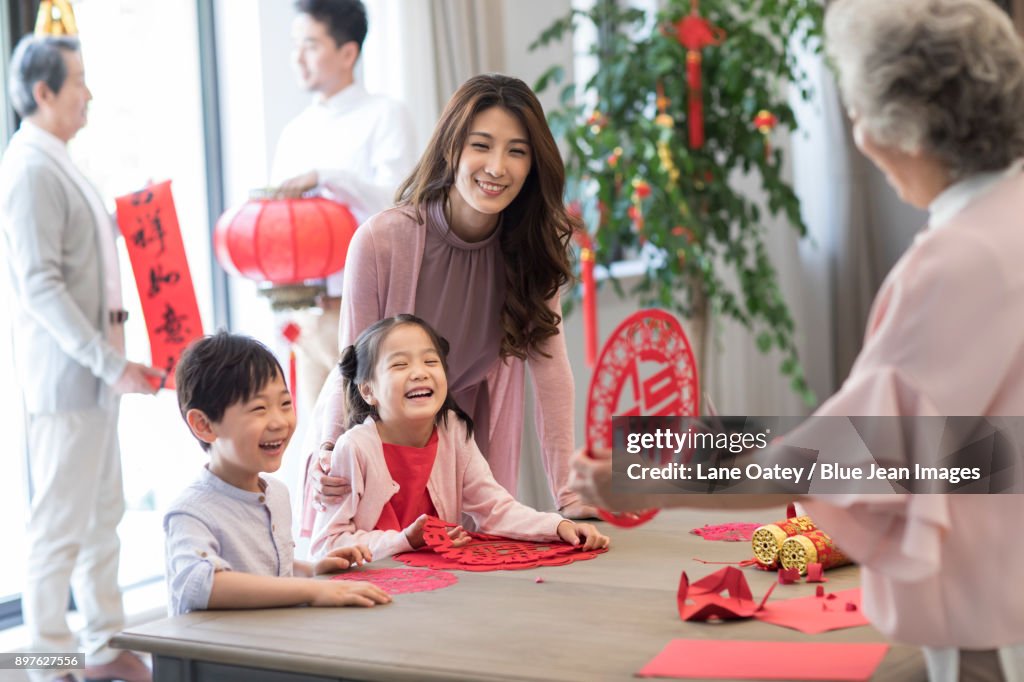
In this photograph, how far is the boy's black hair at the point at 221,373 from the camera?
1.73 meters

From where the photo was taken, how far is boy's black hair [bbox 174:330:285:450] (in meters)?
1.73

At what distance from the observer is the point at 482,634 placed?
55.4 inches

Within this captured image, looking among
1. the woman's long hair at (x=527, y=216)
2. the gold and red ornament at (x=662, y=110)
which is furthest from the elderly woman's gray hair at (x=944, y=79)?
the gold and red ornament at (x=662, y=110)

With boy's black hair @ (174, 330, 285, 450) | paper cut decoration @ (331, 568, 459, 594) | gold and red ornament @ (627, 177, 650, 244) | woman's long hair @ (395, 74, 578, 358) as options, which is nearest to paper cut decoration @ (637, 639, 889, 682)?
paper cut decoration @ (331, 568, 459, 594)

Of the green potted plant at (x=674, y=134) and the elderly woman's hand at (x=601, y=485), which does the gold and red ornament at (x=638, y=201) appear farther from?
the elderly woman's hand at (x=601, y=485)

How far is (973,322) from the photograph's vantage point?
1064mm

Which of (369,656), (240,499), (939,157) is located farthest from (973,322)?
(240,499)

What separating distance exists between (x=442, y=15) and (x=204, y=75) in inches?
33.0

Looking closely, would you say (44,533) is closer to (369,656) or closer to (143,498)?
(143,498)

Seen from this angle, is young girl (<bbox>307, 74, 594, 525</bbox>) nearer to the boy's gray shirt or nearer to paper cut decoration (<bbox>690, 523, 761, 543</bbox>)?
paper cut decoration (<bbox>690, 523, 761, 543</bbox>)

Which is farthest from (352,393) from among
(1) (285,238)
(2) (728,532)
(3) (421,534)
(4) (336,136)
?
(4) (336,136)

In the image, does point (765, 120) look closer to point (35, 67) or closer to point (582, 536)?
point (35, 67)

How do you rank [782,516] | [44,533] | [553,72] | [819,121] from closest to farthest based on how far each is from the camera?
[782,516], [44,533], [553,72], [819,121]

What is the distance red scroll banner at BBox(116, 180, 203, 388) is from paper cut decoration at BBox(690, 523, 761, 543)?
67.0 inches
